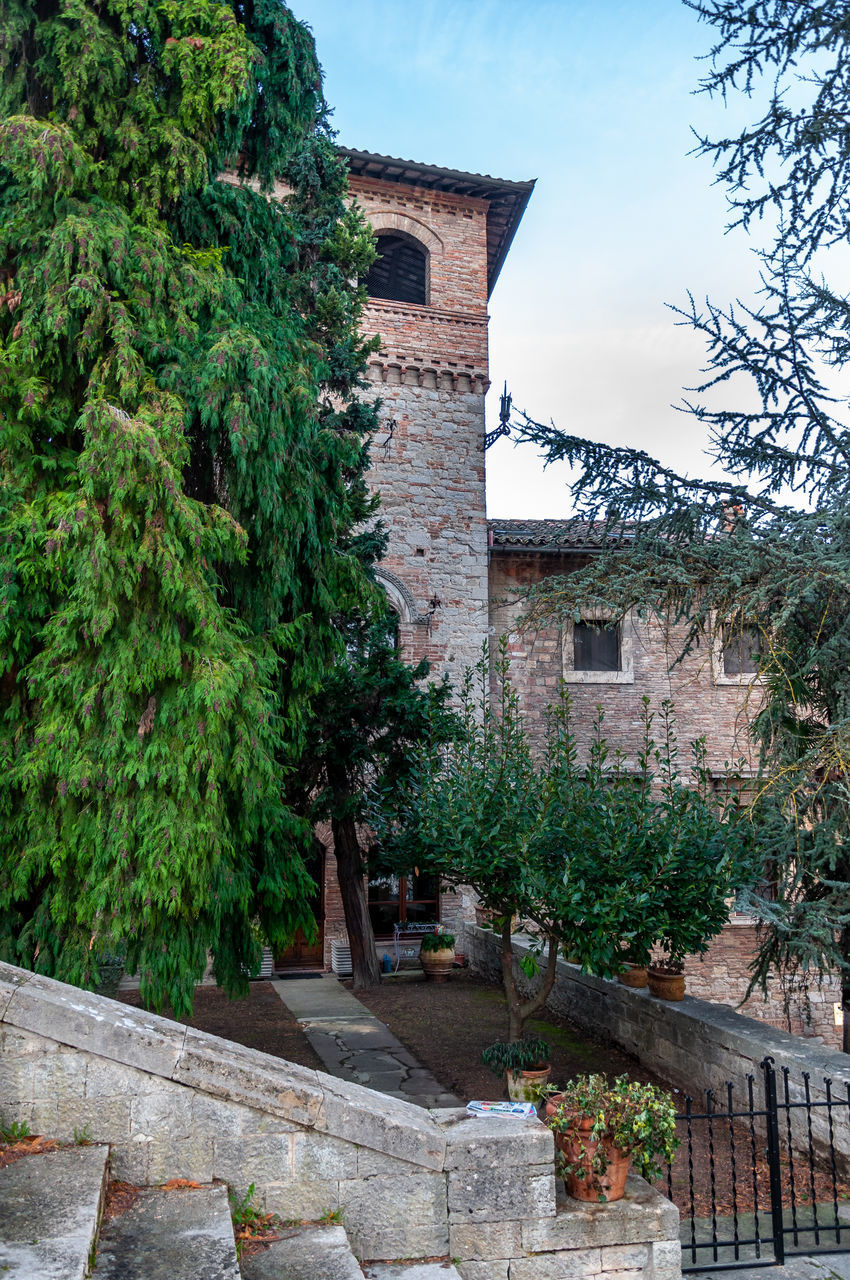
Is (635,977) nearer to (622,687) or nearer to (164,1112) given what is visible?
(164,1112)

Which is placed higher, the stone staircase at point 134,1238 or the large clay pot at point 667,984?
the stone staircase at point 134,1238

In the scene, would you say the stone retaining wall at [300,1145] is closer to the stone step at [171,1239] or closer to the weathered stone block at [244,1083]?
the weathered stone block at [244,1083]

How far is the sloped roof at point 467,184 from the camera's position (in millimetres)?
15016

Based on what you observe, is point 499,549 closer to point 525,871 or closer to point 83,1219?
point 525,871

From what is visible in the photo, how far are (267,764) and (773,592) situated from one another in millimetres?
4057

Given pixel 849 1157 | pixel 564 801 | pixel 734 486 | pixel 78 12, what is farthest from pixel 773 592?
pixel 78 12

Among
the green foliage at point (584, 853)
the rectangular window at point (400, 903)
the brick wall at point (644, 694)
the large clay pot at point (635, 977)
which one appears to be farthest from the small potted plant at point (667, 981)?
the brick wall at point (644, 694)

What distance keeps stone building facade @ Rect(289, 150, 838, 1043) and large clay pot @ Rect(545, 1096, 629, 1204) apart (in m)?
10.4

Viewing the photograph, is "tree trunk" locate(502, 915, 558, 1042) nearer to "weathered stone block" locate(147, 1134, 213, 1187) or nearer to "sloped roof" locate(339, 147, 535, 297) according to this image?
"weathered stone block" locate(147, 1134, 213, 1187)

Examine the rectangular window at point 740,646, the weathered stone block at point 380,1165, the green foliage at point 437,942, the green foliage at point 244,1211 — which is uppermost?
the rectangular window at point 740,646

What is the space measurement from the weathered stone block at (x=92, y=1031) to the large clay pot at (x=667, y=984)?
16.8ft

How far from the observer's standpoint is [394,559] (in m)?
14.8

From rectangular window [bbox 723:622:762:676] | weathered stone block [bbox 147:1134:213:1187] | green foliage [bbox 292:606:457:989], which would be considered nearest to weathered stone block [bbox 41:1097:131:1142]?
weathered stone block [bbox 147:1134:213:1187]

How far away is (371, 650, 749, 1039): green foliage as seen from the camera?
598 cm
